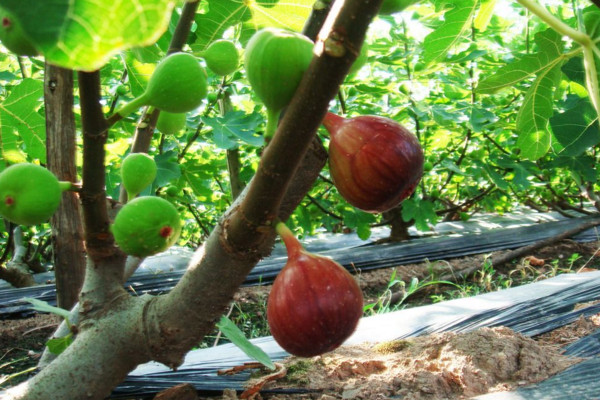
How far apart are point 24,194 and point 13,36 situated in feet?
0.64

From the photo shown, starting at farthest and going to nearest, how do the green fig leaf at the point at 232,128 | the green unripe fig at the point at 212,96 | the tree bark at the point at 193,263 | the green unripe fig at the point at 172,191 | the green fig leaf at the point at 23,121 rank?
the green unripe fig at the point at 172,191, the green unripe fig at the point at 212,96, the green fig leaf at the point at 232,128, the green fig leaf at the point at 23,121, the tree bark at the point at 193,263

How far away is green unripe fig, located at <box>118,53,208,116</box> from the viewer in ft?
1.77

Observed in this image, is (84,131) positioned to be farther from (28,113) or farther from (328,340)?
(28,113)

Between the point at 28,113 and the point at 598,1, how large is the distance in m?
1.17

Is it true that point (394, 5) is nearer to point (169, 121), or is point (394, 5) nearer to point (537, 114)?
point (169, 121)

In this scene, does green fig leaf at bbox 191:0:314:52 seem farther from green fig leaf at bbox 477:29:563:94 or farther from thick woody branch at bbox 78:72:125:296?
green fig leaf at bbox 477:29:563:94

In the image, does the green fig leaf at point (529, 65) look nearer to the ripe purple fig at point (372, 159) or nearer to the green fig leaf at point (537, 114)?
the green fig leaf at point (537, 114)

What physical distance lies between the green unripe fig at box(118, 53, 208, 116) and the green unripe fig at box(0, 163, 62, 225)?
4.6 inches

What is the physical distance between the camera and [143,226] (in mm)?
562

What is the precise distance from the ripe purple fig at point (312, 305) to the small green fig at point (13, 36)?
0.85 ft

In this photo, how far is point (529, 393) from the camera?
1177mm

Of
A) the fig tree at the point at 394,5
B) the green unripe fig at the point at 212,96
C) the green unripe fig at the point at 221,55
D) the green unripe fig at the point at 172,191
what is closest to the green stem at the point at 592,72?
the fig tree at the point at 394,5

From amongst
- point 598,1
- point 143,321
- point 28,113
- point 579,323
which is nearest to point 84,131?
point 143,321

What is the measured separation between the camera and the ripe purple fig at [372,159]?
0.44 m
